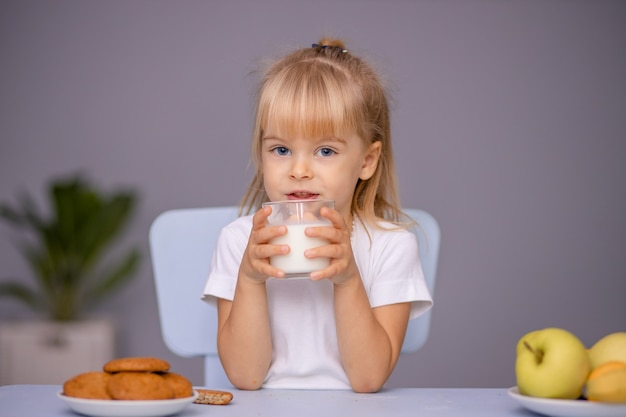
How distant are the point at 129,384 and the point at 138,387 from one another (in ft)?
0.04

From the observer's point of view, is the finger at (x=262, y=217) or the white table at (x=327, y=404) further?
the finger at (x=262, y=217)

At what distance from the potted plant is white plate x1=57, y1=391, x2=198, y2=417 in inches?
147

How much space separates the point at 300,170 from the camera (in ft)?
5.07

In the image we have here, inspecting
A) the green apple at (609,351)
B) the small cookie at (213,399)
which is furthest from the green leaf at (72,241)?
the green apple at (609,351)

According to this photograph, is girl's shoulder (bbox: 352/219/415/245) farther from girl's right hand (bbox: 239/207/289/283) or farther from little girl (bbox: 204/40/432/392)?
girl's right hand (bbox: 239/207/289/283)

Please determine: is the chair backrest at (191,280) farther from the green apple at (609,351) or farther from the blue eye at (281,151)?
the green apple at (609,351)

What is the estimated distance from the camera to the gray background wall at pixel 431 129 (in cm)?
461

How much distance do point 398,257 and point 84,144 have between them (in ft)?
12.2

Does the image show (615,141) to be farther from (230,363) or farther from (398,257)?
(230,363)

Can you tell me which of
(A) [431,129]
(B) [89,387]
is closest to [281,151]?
(B) [89,387]

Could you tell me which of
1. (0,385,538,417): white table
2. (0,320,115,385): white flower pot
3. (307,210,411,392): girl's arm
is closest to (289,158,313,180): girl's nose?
(307,210,411,392): girl's arm

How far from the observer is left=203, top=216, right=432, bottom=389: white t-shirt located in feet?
5.27

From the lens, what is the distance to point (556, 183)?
4.65 meters

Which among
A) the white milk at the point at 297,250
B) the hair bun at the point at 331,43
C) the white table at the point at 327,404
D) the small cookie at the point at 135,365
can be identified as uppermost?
the hair bun at the point at 331,43
